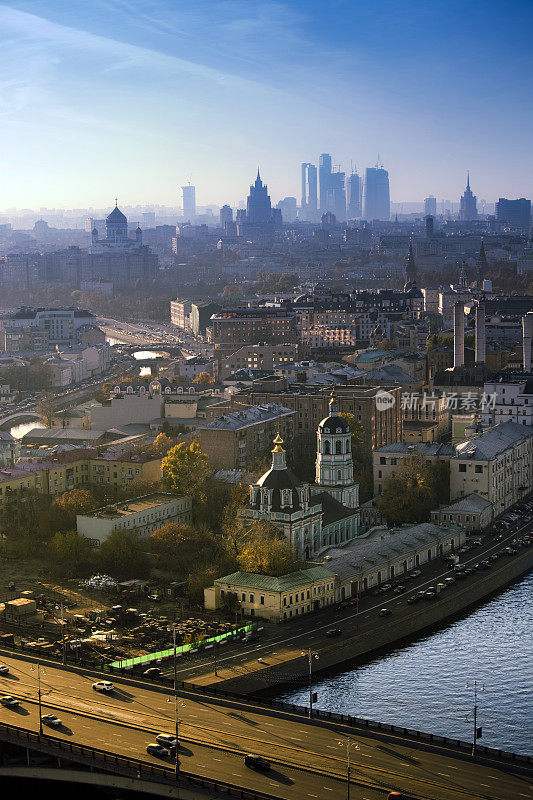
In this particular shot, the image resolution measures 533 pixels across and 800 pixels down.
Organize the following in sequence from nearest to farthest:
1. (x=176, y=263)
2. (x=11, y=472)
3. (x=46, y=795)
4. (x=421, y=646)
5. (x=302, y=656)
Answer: (x=46, y=795)
(x=302, y=656)
(x=421, y=646)
(x=11, y=472)
(x=176, y=263)

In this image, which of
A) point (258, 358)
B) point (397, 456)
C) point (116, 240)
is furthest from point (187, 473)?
point (116, 240)

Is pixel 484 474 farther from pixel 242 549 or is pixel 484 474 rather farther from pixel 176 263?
pixel 176 263

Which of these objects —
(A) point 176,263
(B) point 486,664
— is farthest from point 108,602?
(A) point 176,263

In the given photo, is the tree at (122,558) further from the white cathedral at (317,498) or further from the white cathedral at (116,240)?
the white cathedral at (116,240)

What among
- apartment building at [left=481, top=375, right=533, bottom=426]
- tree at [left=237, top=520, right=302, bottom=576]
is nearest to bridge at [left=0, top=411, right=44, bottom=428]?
apartment building at [left=481, top=375, right=533, bottom=426]

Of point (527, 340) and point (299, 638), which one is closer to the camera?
point (299, 638)

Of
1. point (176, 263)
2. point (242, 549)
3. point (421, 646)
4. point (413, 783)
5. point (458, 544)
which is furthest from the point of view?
point (176, 263)

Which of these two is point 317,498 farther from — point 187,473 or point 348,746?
point 348,746
